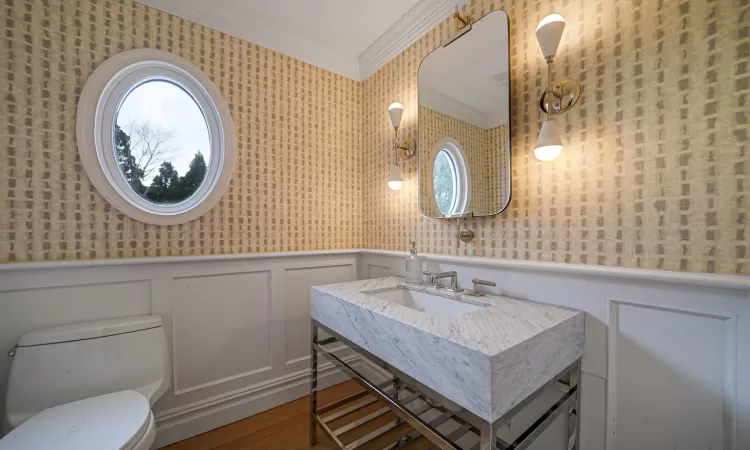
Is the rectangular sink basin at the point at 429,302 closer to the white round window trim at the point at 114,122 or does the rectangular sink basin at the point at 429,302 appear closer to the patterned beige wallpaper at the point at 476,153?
the patterned beige wallpaper at the point at 476,153

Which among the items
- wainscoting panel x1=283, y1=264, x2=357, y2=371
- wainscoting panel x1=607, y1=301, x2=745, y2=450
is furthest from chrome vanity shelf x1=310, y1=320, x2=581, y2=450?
wainscoting panel x1=283, y1=264, x2=357, y2=371

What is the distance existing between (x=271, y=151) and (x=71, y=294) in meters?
1.24

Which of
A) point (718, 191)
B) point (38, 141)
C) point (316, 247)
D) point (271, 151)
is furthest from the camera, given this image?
point (316, 247)

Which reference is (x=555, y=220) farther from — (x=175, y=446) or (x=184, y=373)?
(x=175, y=446)

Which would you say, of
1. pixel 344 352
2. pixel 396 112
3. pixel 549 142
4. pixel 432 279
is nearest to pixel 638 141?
pixel 549 142

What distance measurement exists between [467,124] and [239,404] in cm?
210

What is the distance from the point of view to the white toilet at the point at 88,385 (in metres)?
0.99

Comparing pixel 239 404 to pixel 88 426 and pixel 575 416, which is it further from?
pixel 575 416

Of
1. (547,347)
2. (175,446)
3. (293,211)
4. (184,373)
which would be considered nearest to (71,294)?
(184,373)

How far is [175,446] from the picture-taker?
61.4 inches

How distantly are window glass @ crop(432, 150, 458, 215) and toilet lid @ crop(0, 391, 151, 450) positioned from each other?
160cm

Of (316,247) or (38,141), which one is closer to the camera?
(38,141)

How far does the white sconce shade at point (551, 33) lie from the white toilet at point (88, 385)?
201cm

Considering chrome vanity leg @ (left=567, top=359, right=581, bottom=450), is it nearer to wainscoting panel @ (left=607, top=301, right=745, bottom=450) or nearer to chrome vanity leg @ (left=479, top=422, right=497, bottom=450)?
wainscoting panel @ (left=607, top=301, right=745, bottom=450)
